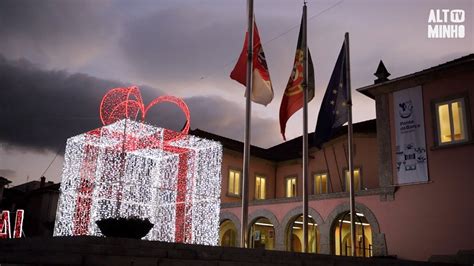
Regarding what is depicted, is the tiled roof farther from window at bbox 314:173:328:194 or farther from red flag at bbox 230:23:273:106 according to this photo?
red flag at bbox 230:23:273:106

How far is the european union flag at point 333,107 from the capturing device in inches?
564

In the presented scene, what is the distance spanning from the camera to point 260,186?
2766cm

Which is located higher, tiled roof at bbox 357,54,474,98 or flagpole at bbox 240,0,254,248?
tiled roof at bbox 357,54,474,98

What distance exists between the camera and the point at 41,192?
41.5 metres

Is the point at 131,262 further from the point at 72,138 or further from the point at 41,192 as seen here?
the point at 41,192

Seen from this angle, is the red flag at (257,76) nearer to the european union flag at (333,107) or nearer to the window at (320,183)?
the european union flag at (333,107)

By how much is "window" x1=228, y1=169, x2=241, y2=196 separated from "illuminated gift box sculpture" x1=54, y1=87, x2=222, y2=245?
7059 mm

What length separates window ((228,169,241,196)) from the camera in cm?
2572

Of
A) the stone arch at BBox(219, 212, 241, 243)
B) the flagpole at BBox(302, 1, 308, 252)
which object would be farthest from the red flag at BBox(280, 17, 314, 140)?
the stone arch at BBox(219, 212, 241, 243)

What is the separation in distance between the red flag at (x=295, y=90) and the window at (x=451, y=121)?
237 inches

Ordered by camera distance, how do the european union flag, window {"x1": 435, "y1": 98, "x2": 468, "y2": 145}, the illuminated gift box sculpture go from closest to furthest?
the european union flag < the illuminated gift box sculpture < window {"x1": 435, "y1": 98, "x2": 468, "y2": 145}

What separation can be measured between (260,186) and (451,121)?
13.1m

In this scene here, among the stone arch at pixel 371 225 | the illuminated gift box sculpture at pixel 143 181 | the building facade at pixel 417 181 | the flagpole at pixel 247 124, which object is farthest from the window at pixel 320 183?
the flagpole at pixel 247 124

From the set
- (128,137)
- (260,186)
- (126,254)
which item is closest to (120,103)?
(128,137)
